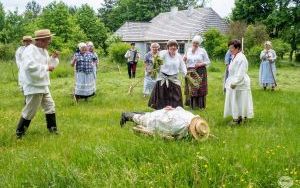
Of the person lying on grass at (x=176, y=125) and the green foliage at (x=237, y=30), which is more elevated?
the green foliage at (x=237, y=30)

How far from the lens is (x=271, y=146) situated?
7.09 metres

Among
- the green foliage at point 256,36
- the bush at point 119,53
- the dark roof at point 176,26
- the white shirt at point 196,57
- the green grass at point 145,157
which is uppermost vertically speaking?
the dark roof at point 176,26

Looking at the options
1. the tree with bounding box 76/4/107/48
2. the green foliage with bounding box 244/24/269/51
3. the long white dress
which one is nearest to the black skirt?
the long white dress

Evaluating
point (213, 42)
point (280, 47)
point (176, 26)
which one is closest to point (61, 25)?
point (176, 26)

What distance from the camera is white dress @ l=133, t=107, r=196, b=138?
7570mm

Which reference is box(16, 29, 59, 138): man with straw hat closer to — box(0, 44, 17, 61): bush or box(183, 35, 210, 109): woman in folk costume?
box(183, 35, 210, 109): woman in folk costume

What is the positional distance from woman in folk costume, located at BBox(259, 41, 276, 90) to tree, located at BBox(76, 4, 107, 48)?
40.3 meters

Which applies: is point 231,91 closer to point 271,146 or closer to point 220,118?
point 220,118

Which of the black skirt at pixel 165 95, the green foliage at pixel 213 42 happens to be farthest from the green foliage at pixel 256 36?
the black skirt at pixel 165 95

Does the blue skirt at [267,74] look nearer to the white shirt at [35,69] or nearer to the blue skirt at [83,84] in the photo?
the blue skirt at [83,84]

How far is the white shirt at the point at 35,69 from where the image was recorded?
843 cm

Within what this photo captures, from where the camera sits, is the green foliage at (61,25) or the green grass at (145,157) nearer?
the green grass at (145,157)

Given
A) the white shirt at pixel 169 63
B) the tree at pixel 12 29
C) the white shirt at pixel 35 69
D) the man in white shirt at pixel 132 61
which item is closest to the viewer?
the white shirt at pixel 35 69

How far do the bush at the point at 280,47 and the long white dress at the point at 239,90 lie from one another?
27900 millimetres
